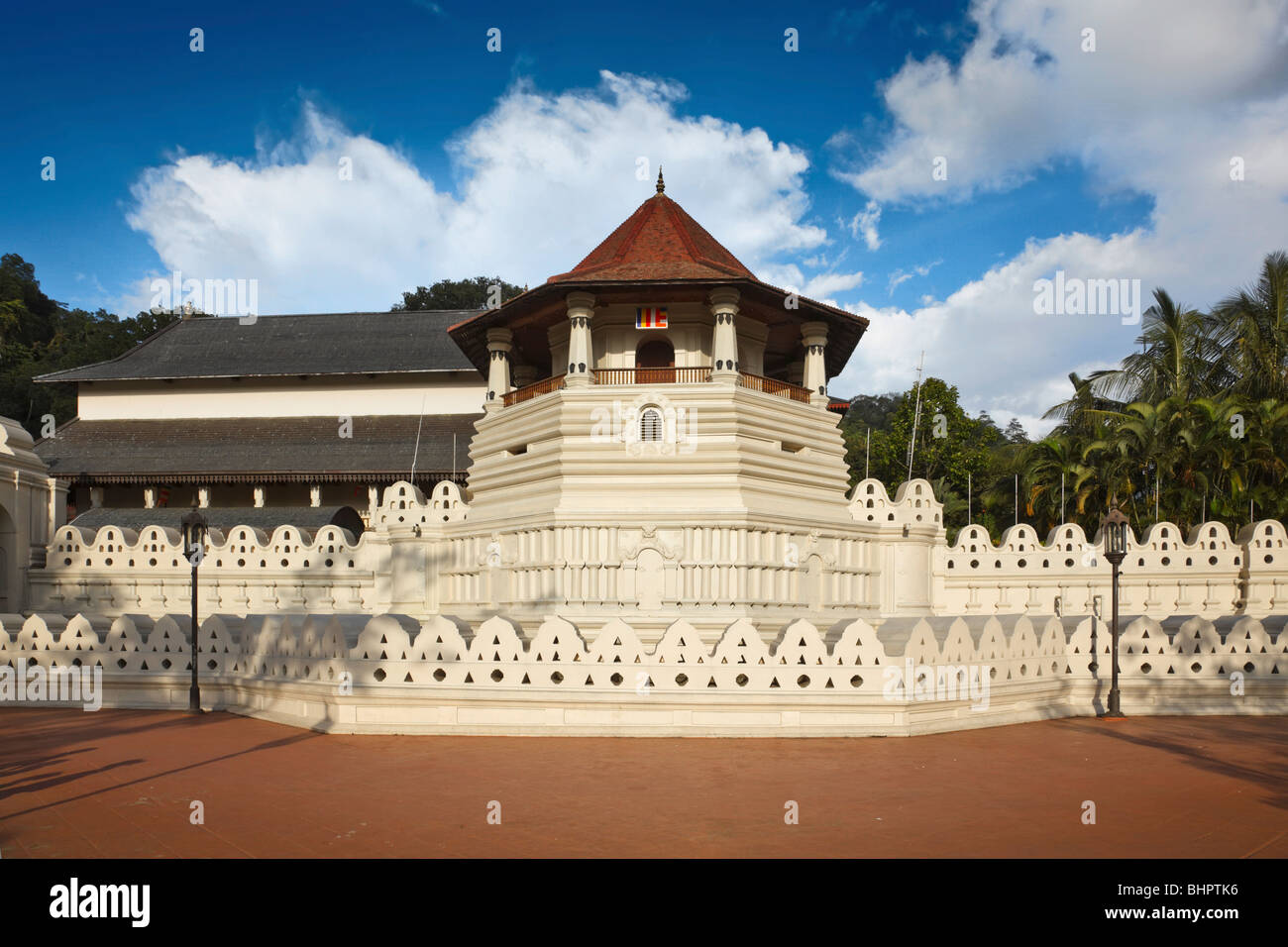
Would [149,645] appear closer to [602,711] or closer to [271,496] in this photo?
[602,711]

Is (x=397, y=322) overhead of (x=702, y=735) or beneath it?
overhead

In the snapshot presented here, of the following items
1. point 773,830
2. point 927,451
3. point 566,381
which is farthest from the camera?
point 927,451

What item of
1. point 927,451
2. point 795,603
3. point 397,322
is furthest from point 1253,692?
point 397,322

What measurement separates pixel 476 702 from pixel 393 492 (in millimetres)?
11931

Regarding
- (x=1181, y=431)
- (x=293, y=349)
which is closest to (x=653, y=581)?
(x=1181, y=431)

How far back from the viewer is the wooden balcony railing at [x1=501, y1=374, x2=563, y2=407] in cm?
2195

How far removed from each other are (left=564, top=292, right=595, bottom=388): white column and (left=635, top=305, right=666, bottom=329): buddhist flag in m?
1.07

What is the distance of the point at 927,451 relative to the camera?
41750mm

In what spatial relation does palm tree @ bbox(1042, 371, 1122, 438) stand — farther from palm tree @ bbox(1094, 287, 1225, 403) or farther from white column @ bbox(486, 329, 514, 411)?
white column @ bbox(486, 329, 514, 411)

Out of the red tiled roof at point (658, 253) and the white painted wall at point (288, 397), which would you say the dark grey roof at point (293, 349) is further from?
the red tiled roof at point (658, 253)

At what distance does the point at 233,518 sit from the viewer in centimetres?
3291

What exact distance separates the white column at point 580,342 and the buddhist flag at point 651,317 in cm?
107

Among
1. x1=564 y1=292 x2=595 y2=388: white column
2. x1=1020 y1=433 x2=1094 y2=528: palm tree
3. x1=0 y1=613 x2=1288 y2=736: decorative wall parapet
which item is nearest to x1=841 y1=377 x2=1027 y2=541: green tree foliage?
x1=1020 y1=433 x2=1094 y2=528: palm tree

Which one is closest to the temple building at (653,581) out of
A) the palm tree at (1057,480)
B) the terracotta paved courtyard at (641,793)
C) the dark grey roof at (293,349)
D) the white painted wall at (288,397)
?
the terracotta paved courtyard at (641,793)
